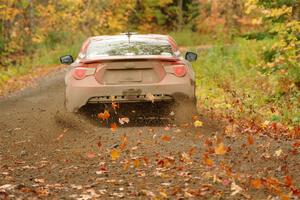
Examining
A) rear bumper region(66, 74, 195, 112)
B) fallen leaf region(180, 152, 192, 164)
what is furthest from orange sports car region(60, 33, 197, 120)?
fallen leaf region(180, 152, 192, 164)

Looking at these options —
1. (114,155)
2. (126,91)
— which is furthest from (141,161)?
(126,91)

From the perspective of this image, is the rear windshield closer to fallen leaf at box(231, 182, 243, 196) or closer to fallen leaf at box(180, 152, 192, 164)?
fallen leaf at box(180, 152, 192, 164)

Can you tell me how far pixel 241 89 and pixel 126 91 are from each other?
5.16m

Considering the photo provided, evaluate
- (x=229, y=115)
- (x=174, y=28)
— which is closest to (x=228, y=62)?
(x=229, y=115)

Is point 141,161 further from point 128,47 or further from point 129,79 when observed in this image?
point 128,47

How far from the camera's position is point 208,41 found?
38.6 metres

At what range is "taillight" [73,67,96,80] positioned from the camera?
10.1 metres

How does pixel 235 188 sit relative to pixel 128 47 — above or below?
below

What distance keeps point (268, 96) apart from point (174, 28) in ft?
97.1

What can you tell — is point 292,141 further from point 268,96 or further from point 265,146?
point 268,96

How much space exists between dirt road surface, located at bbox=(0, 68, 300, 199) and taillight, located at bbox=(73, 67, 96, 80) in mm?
756

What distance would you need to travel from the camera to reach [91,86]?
394 inches


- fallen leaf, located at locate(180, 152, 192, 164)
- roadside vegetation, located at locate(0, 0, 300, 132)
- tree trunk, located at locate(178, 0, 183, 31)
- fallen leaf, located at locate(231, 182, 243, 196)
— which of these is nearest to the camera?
fallen leaf, located at locate(231, 182, 243, 196)

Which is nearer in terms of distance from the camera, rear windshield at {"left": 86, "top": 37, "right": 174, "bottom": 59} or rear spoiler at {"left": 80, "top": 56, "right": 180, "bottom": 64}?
rear spoiler at {"left": 80, "top": 56, "right": 180, "bottom": 64}
